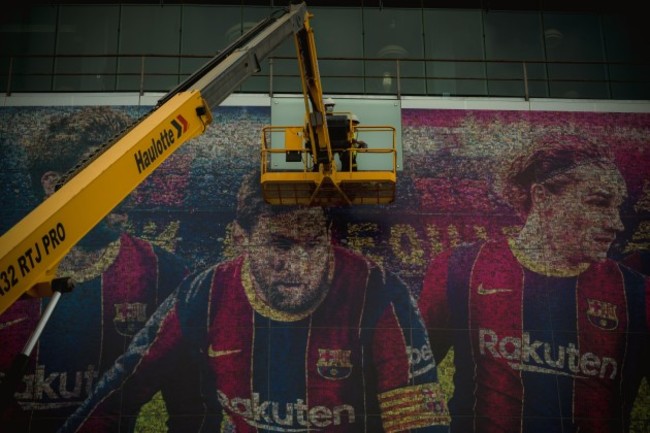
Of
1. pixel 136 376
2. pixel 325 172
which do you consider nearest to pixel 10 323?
pixel 136 376

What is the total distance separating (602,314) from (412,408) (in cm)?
527

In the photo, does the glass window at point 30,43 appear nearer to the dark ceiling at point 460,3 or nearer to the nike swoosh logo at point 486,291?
the dark ceiling at point 460,3

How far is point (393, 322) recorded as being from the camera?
1789 centimetres

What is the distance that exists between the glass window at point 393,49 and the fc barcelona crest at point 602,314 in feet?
25.0

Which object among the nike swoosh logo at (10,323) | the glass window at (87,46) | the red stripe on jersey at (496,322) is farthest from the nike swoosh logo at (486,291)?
the glass window at (87,46)

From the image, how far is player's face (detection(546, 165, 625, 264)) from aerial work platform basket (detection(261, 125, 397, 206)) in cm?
459

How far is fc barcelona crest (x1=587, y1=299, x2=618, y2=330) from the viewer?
18141mm

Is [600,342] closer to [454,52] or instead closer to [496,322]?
[496,322]

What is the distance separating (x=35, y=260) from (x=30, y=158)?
38.6 feet

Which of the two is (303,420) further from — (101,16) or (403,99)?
(101,16)

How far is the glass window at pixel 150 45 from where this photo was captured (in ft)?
70.1

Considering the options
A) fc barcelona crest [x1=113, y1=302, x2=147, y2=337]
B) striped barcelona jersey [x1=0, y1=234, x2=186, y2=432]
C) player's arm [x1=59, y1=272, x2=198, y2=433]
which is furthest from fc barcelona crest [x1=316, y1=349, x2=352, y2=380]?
fc barcelona crest [x1=113, y1=302, x2=147, y2=337]

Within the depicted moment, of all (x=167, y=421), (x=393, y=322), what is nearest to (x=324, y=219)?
(x=393, y=322)

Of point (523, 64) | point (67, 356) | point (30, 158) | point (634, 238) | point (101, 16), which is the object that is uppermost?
point (101, 16)
